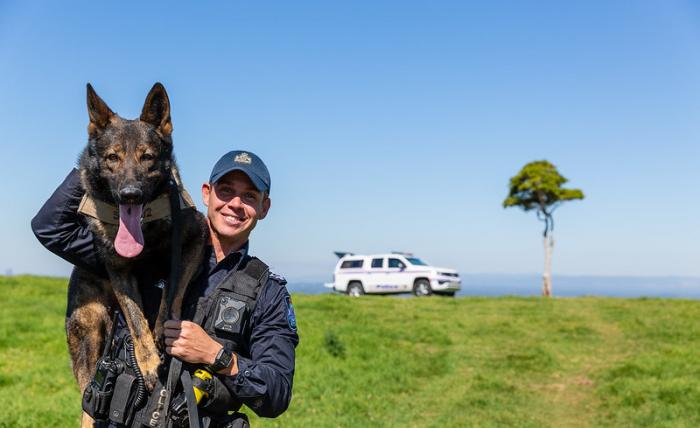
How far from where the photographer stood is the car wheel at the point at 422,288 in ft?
98.4

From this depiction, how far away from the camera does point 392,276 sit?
30656 mm

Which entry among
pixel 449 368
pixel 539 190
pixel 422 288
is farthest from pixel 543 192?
pixel 449 368

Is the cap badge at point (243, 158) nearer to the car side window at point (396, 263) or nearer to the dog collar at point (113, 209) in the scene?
the dog collar at point (113, 209)

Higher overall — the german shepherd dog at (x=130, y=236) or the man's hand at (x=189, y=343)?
the german shepherd dog at (x=130, y=236)

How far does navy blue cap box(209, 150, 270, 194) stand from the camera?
3666 millimetres

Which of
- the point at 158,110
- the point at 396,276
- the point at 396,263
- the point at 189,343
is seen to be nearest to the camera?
the point at 189,343

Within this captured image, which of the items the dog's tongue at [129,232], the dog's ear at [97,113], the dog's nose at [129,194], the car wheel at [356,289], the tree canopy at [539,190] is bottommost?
the car wheel at [356,289]

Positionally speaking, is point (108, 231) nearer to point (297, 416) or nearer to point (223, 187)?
point (223, 187)

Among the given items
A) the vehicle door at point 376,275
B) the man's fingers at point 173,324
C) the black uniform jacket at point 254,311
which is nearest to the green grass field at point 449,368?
the black uniform jacket at point 254,311

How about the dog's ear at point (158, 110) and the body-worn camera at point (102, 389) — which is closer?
the body-worn camera at point (102, 389)

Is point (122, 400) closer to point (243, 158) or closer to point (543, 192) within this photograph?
point (243, 158)

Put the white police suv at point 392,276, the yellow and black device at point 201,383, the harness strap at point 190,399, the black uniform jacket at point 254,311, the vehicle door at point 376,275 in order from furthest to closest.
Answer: the vehicle door at point 376,275, the white police suv at point 392,276, the black uniform jacket at point 254,311, the yellow and black device at point 201,383, the harness strap at point 190,399

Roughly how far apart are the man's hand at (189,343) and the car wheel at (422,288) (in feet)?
89.1

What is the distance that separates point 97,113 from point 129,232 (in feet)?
2.43
